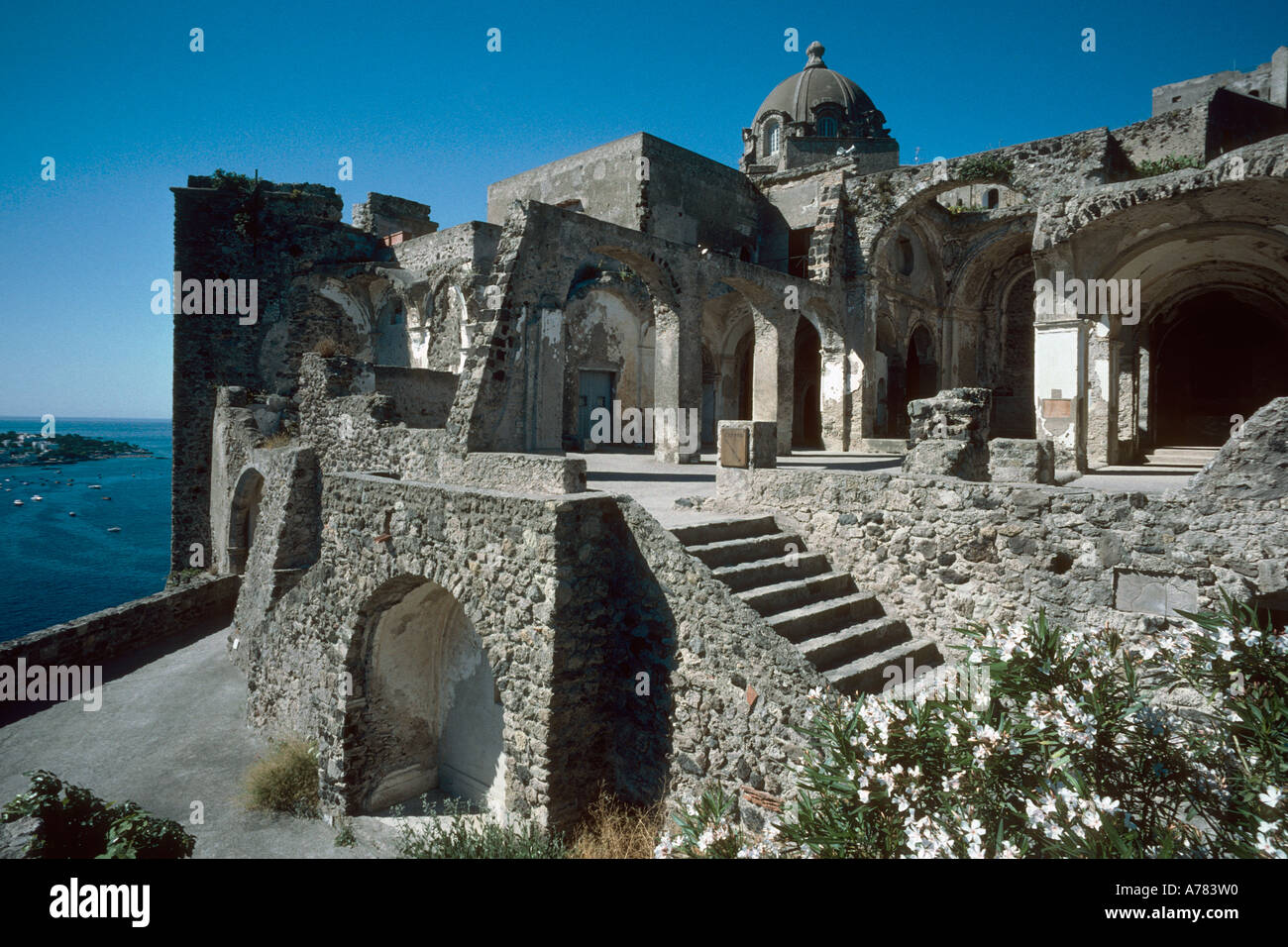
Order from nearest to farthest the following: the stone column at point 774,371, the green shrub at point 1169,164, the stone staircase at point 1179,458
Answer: the stone staircase at point 1179,458 < the green shrub at point 1169,164 < the stone column at point 774,371

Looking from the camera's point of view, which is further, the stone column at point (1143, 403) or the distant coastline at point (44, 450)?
the distant coastline at point (44, 450)

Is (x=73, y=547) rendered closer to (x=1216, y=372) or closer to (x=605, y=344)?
(x=605, y=344)

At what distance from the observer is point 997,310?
2275cm

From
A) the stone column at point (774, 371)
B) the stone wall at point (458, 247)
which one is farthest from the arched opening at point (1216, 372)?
the stone wall at point (458, 247)

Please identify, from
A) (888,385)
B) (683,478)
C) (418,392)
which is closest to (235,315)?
(418,392)

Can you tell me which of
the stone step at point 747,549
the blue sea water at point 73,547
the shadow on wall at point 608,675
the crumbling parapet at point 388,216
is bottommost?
the blue sea water at point 73,547

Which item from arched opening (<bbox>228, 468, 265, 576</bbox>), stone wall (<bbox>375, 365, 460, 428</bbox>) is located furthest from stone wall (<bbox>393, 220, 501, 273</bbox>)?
arched opening (<bbox>228, 468, 265, 576</bbox>)

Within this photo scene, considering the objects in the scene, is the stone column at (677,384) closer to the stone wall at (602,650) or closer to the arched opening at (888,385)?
the arched opening at (888,385)

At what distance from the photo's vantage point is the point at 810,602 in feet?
21.7

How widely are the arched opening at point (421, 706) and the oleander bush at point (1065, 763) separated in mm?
4374

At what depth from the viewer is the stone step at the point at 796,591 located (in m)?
6.28

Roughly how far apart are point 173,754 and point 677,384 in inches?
401
